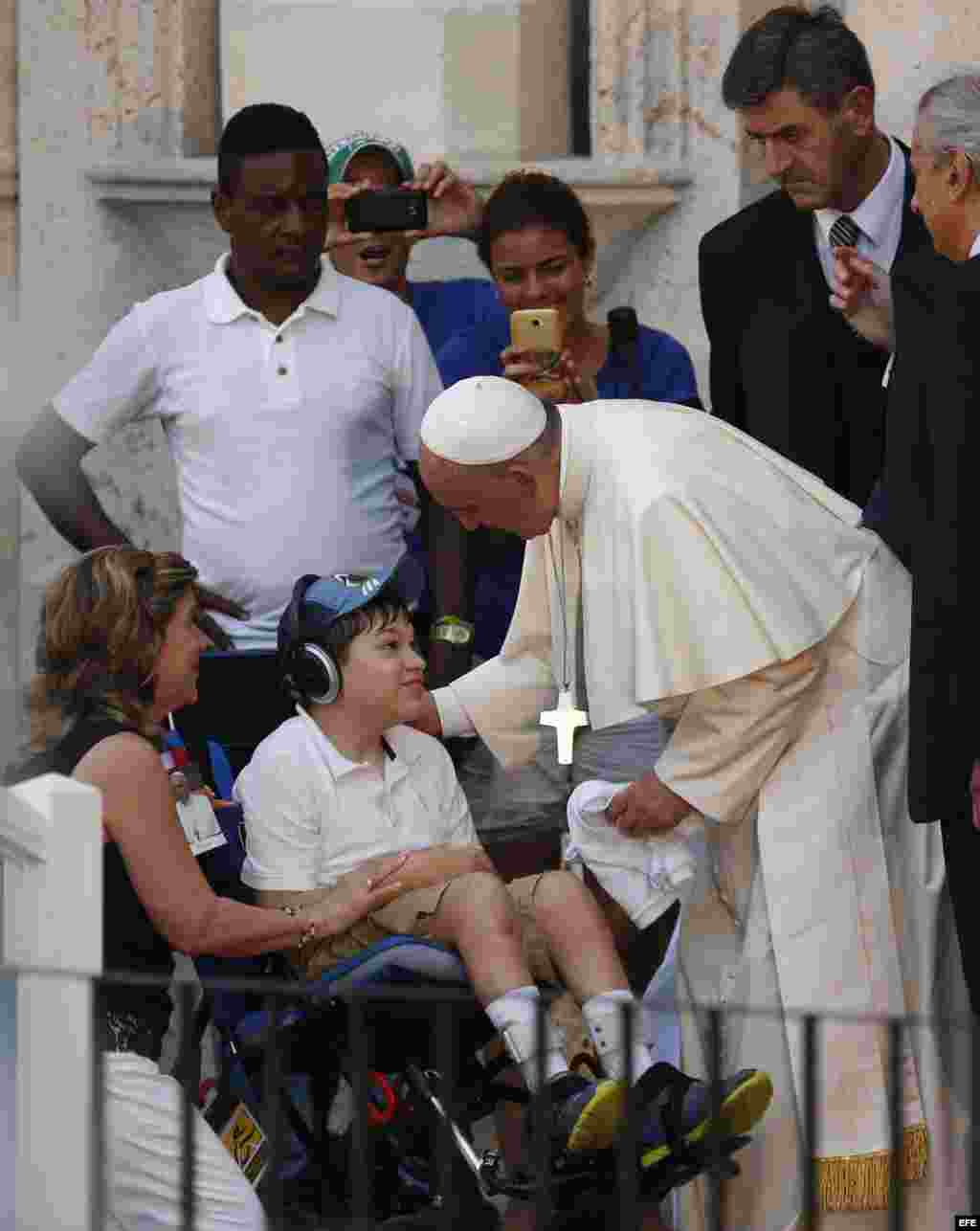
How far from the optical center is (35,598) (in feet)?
30.1

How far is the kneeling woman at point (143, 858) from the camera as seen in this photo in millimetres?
6043

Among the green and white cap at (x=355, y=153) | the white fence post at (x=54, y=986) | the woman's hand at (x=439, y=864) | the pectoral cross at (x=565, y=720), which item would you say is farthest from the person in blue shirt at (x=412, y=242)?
the white fence post at (x=54, y=986)

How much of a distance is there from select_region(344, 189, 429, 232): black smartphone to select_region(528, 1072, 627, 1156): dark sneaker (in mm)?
2407

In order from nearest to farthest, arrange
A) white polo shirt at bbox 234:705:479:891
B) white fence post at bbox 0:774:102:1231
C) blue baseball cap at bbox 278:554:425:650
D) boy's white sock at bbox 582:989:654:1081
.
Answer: white fence post at bbox 0:774:102:1231
boy's white sock at bbox 582:989:654:1081
white polo shirt at bbox 234:705:479:891
blue baseball cap at bbox 278:554:425:650

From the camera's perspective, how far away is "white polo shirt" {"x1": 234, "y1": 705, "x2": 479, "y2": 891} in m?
6.65

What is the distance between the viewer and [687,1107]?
607cm

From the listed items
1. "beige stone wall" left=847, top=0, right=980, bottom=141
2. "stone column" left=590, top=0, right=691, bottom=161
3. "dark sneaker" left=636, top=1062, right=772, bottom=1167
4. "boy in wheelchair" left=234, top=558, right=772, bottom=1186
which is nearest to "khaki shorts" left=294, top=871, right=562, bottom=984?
"boy in wheelchair" left=234, top=558, right=772, bottom=1186

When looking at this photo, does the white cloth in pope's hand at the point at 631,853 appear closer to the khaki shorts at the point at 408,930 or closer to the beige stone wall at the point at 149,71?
the khaki shorts at the point at 408,930

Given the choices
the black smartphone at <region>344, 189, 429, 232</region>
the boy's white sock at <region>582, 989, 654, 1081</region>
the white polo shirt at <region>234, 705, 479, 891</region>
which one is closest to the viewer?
the boy's white sock at <region>582, 989, 654, 1081</region>

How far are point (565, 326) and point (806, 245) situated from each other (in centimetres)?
54

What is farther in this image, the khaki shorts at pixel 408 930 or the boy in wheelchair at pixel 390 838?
the khaki shorts at pixel 408 930

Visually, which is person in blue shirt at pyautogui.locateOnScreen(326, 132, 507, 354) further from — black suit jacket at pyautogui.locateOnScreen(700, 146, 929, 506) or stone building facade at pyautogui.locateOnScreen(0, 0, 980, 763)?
stone building facade at pyautogui.locateOnScreen(0, 0, 980, 763)

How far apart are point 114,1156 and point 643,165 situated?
380 centimetres

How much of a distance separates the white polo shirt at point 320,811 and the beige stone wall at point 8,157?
9.19 feet
